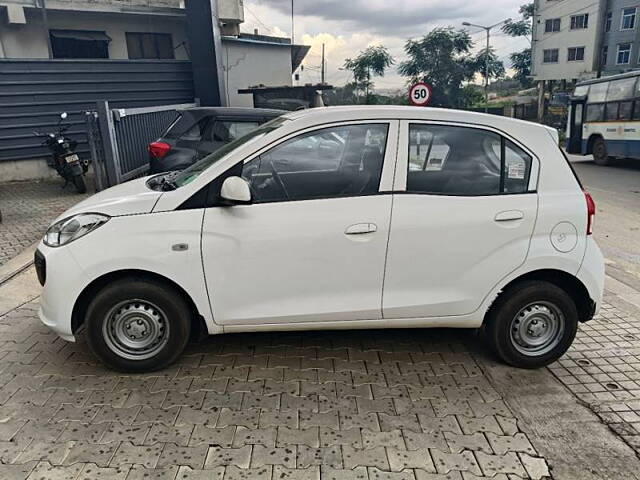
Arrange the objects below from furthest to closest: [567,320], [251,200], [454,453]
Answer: [567,320] < [251,200] < [454,453]

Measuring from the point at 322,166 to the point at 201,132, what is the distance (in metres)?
5.00

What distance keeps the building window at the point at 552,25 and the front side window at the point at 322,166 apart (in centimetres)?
5206

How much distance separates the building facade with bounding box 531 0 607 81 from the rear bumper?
46910mm

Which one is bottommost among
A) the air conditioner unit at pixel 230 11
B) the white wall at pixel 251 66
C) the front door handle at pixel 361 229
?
the front door handle at pixel 361 229

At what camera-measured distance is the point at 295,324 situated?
346 cm

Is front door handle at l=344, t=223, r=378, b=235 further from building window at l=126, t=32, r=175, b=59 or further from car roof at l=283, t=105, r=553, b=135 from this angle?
building window at l=126, t=32, r=175, b=59

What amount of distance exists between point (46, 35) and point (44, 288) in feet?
41.2

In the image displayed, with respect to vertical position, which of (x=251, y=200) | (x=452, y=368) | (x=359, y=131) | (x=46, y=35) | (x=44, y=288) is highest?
(x=46, y=35)

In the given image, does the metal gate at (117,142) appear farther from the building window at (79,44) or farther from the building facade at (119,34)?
the building window at (79,44)

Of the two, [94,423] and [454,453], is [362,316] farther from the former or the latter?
[94,423]

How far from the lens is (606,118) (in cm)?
1623

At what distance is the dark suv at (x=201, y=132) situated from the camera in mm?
7816

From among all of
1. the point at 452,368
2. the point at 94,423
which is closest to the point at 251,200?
the point at 94,423

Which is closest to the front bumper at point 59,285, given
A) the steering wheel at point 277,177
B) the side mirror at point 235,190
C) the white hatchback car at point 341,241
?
the white hatchback car at point 341,241
